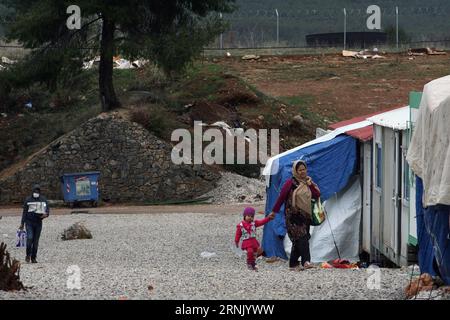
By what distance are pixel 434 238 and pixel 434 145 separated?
1.31m

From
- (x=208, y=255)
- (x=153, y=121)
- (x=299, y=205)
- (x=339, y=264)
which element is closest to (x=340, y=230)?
(x=339, y=264)

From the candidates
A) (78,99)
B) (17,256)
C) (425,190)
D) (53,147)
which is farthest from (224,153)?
(425,190)

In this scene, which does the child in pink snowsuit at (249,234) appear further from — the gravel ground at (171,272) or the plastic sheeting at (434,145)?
the plastic sheeting at (434,145)

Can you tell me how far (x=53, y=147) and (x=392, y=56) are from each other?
29872mm

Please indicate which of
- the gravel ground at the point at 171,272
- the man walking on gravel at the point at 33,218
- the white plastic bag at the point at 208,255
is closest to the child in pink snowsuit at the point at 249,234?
the gravel ground at the point at 171,272

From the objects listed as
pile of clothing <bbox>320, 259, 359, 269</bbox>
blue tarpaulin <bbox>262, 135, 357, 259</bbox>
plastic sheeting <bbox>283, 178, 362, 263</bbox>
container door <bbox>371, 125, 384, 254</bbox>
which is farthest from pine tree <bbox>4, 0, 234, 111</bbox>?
pile of clothing <bbox>320, 259, 359, 269</bbox>

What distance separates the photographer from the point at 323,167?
20.2m

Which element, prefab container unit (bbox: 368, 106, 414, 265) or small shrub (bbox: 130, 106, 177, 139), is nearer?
prefab container unit (bbox: 368, 106, 414, 265)

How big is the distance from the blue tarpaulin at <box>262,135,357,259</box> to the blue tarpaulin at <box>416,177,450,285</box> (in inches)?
216

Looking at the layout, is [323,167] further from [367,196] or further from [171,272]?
[171,272]

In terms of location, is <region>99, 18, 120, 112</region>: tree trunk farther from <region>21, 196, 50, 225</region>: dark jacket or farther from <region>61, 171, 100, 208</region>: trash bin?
<region>21, 196, 50, 225</region>: dark jacket

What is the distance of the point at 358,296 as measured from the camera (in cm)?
1330

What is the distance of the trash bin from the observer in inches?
1377

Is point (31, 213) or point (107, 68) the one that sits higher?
point (107, 68)
